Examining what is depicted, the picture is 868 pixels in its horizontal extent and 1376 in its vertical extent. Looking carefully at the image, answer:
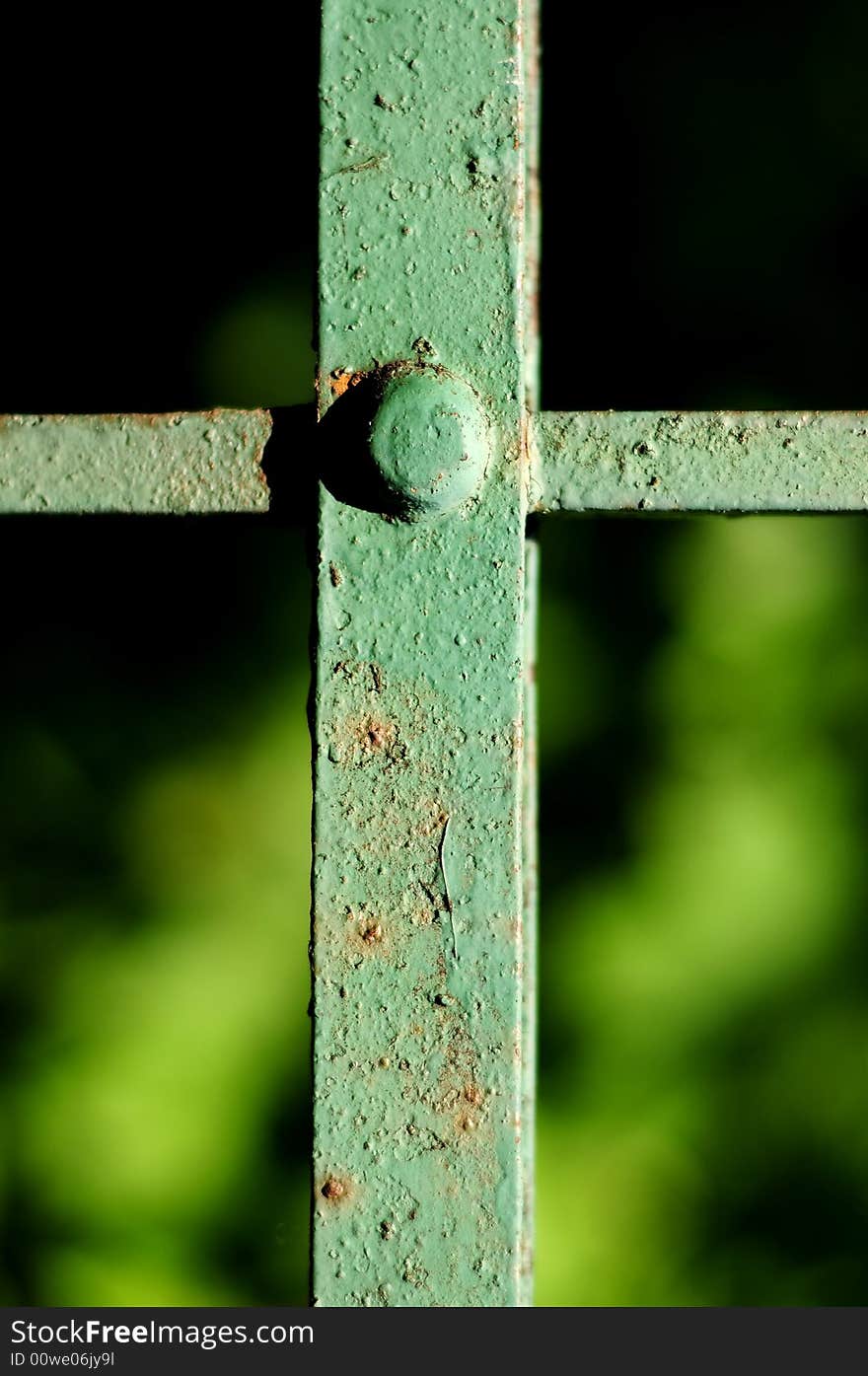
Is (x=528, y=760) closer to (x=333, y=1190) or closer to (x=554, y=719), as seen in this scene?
(x=333, y=1190)

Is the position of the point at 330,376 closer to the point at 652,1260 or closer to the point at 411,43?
the point at 411,43

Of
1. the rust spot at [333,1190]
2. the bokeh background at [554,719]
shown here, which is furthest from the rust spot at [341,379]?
the bokeh background at [554,719]

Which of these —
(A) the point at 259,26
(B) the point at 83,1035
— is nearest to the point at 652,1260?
(B) the point at 83,1035

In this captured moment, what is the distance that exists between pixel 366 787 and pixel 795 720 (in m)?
0.86

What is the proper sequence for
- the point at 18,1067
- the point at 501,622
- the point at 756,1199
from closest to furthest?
the point at 501,622 < the point at 756,1199 < the point at 18,1067

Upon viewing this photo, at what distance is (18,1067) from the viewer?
134 centimetres

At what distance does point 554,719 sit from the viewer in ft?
4.28

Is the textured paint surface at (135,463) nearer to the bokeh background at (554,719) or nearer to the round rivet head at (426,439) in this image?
the round rivet head at (426,439)

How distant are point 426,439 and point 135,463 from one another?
14cm

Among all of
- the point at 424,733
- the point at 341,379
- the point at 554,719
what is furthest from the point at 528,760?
the point at 554,719

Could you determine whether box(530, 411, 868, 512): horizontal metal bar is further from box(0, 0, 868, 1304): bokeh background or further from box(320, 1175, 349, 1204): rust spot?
box(0, 0, 868, 1304): bokeh background

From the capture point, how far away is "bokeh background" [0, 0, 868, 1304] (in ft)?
4.06

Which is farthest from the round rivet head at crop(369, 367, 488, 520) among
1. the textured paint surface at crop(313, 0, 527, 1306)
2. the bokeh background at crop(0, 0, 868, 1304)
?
the bokeh background at crop(0, 0, 868, 1304)

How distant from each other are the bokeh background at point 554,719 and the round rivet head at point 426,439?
0.78 m
